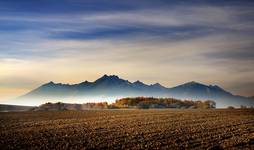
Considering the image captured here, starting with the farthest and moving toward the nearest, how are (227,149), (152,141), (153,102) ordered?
1. (153,102)
2. (152,141)
3. (227,149)

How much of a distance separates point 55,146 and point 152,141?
279 inches

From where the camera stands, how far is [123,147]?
3066 cm

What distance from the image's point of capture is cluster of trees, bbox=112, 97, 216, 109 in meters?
130

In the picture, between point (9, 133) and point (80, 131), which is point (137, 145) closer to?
point (80, 131)

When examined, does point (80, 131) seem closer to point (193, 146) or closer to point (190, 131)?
point (190, 131)

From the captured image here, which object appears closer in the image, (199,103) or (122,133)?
(122,133)

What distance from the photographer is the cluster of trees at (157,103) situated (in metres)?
130

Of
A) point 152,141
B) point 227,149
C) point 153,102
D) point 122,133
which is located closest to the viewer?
point 227,149

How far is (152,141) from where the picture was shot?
33531 millimetres

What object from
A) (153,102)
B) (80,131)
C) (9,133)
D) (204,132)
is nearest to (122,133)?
(80,131)

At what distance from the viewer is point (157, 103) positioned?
438 feet

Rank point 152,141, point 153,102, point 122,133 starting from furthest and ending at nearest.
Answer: point 153,102 → point 122,133 → point 152,141

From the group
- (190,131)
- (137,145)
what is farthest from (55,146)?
(190,131)

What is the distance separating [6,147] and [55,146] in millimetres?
3352
